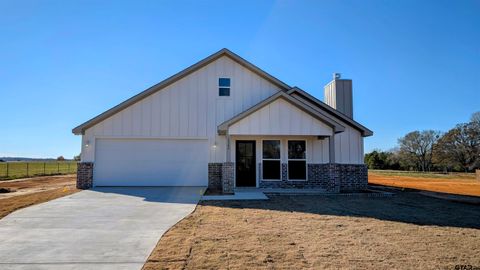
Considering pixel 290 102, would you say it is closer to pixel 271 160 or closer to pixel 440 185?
pixel 271 160

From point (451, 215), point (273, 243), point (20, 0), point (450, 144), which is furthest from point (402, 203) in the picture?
point (450, 144)

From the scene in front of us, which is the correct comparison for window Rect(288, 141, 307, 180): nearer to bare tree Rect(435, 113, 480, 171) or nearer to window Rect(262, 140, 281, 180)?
window Rect(262, 140, 281, 180)

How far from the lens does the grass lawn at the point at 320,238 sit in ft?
14.9

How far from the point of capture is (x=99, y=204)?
9.73m

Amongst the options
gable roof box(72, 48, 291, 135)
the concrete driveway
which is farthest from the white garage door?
the concrete driveway

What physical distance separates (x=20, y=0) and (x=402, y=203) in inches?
585

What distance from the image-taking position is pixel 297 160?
47.4 ft

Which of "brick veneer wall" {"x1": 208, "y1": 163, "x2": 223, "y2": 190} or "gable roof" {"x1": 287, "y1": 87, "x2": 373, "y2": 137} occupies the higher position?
"gable roof" {"x1": 287, "y1": 87, "x2": 373, "y2": 137}

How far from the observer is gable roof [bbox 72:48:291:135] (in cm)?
1448

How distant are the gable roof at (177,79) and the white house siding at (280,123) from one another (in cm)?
317

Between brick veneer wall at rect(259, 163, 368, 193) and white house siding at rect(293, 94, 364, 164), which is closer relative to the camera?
brick veneer wall at rect(259, 163, 368, 193)

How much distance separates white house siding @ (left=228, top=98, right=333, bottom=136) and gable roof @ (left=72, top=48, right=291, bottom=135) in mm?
3172

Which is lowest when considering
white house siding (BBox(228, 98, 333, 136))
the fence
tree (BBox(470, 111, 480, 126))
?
the fence

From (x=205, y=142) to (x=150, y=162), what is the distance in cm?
266
